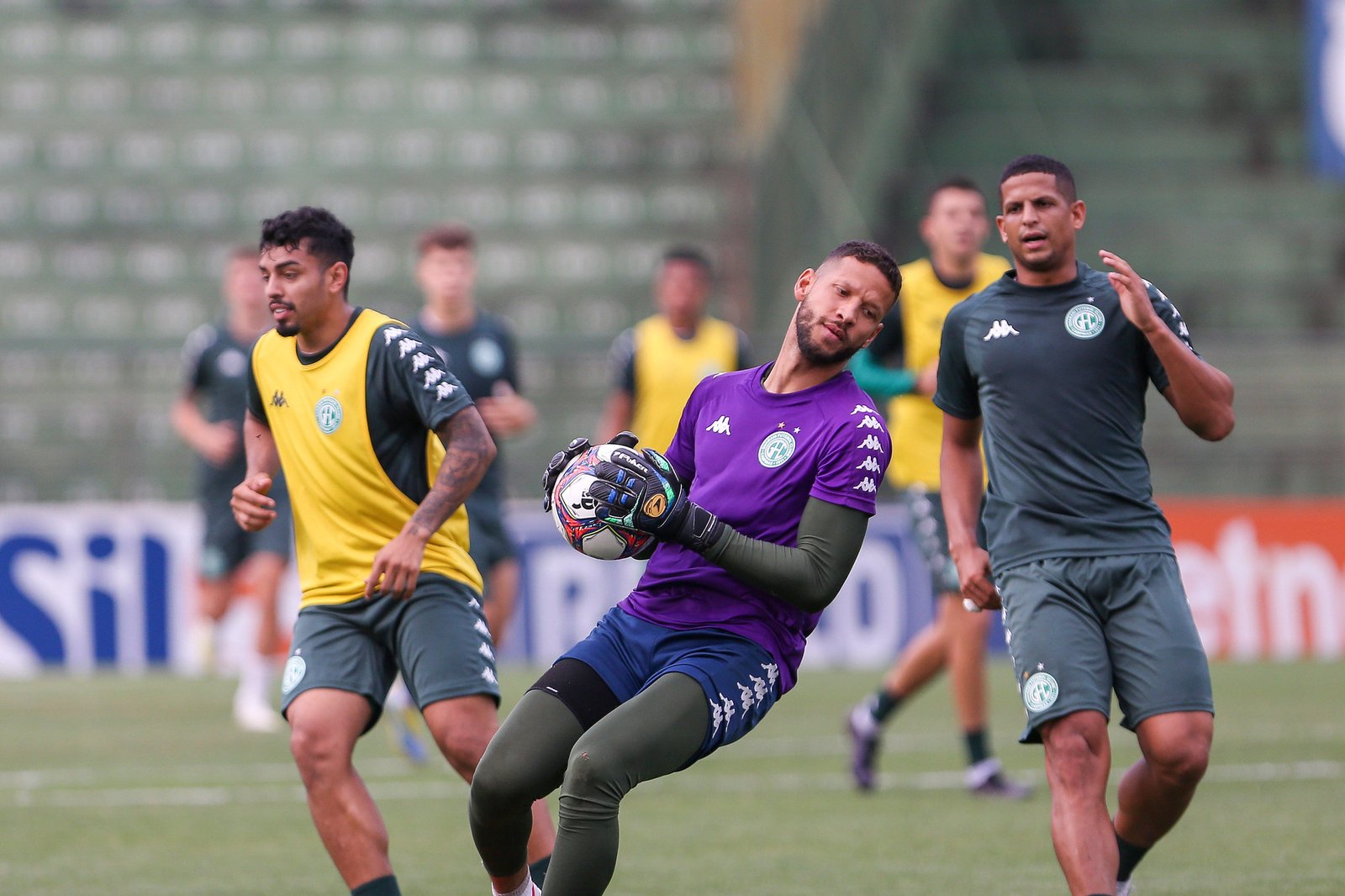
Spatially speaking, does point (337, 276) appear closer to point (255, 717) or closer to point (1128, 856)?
point (1128, 856)

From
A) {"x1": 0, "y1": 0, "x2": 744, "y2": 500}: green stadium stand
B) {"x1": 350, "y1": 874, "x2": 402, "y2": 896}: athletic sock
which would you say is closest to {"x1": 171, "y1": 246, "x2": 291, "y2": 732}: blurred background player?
{"x1": 350, "y1": 874, "x2": 402, "y2": 896}: athletic sock

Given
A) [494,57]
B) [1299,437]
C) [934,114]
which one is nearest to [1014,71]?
[934,114]

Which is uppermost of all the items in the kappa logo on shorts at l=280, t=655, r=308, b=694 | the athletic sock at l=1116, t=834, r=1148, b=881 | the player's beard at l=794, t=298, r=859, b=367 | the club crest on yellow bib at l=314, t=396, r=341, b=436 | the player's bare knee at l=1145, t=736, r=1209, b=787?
the player's beard at l=794, t=298, r=859, b=367

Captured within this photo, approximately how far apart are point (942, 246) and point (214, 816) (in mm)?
4256

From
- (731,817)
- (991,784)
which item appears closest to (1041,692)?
(731,817)

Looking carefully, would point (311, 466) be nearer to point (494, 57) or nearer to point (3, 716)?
point (3, 716)

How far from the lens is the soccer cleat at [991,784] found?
8.91 metres

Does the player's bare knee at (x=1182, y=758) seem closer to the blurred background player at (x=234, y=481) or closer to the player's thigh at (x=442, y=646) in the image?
the player's thigh at (x=442, y=646)

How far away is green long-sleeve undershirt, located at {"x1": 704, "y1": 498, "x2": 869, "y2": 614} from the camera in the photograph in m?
5.13

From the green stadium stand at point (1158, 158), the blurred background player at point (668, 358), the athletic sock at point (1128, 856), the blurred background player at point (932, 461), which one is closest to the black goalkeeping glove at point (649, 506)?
the athletic sock at point (1128, 856)

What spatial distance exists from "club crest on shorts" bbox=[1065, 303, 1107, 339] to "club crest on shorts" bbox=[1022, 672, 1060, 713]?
1.00 meters

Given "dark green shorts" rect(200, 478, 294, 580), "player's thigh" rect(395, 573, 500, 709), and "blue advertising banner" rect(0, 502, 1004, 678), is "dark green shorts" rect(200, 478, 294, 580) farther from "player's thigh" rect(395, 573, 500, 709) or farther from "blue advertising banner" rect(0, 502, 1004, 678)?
"player's thigh" rect(395, 573, 500, 709)

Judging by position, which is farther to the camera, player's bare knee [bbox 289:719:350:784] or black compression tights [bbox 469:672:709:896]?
player's bare knee [bbox 289:719:350:784]

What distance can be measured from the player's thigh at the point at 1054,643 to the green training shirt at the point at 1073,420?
0.08 metres
